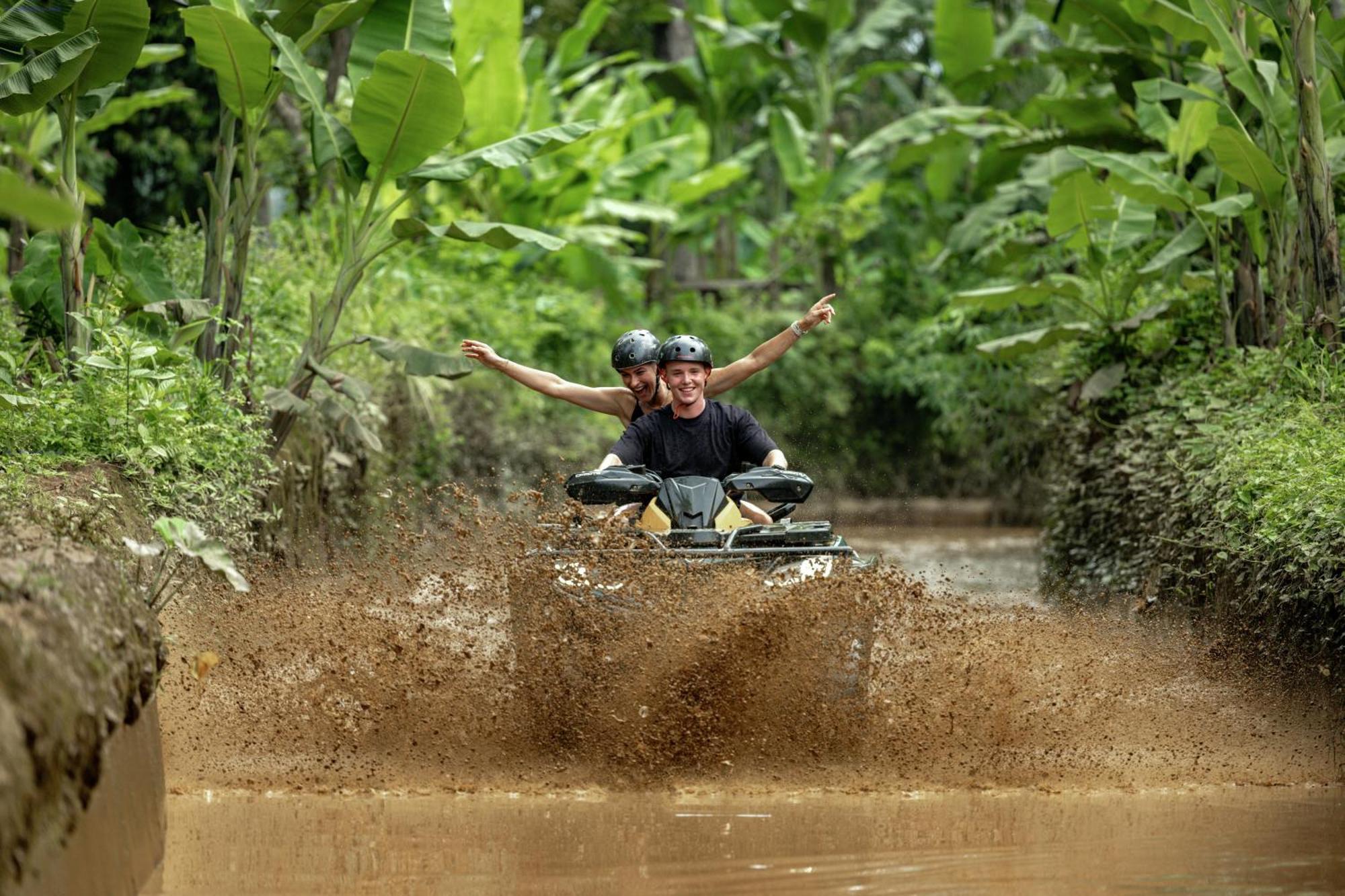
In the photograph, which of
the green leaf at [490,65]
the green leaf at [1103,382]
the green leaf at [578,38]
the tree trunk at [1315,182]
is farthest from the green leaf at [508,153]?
the green leaf at [578,38]

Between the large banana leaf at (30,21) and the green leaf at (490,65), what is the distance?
9701 millimetres

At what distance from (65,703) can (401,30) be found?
7966 mm

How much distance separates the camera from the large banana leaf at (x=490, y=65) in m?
18.6

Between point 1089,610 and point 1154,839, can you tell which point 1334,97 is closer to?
point 1089,610

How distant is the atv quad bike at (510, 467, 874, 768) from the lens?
268 inches

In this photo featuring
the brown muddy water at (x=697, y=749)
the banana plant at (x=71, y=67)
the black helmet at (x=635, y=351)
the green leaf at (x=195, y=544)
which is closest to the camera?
the brown muddy water at (x=697, y=749)

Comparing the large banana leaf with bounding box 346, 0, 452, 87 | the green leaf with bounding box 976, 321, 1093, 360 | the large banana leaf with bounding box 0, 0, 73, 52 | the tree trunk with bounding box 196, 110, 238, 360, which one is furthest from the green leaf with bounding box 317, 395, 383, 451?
the green leaf with bounding box 976, 321, 1093, 360

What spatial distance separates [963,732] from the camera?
23.2 feet

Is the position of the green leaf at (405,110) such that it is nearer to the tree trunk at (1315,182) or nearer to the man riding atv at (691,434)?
the man riding atv at (691,434)

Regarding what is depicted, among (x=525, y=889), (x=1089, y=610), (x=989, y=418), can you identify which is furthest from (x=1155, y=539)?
(x=989, y=418)

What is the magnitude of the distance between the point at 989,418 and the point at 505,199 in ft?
→ 24.0

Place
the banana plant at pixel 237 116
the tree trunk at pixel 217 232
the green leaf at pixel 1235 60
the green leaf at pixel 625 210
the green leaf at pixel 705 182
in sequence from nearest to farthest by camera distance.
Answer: the banana plant at pixel 237 116, the tree trunk at pixel 217 232, the green leaf at pixel 1235 60, the green leaf at pixel 625 210, the green leaf at pixel 705 182

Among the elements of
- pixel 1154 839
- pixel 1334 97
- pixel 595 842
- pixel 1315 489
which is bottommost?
pixel 595 842

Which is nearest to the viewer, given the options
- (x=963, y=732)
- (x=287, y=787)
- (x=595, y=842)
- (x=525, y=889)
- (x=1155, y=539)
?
(x=525, y=889)
